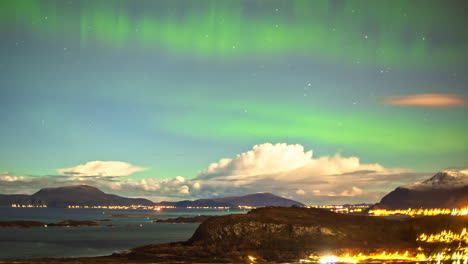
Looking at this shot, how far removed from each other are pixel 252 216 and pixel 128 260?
120 feet

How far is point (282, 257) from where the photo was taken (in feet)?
287

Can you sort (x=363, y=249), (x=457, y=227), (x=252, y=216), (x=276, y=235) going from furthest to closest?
(x=457, y=227) < (x=252, y=216) < (x=276, y=235) < (x=363, y=249)

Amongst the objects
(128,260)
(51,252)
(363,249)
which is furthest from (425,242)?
(51,252)

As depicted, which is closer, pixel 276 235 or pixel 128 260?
pixel 128 260

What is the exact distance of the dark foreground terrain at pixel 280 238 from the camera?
88.7 meters

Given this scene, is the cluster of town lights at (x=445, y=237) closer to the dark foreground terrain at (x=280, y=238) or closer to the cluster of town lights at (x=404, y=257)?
the dark foreground terrain at (x=280, y=238)

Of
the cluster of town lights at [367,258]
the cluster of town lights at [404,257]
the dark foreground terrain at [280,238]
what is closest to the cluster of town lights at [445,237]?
the dark foreground terrain at [280,238]

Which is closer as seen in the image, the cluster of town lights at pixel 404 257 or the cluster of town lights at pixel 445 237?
the cluster of town lights at pixel 404 257

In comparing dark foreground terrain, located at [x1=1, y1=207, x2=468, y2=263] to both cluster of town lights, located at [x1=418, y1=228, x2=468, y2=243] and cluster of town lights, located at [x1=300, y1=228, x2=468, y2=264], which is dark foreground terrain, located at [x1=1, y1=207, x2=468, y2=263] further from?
cluster of town lights, located at [x1=300, y1=228, x2=468, y2=264]

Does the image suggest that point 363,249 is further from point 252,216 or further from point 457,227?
point 457,227

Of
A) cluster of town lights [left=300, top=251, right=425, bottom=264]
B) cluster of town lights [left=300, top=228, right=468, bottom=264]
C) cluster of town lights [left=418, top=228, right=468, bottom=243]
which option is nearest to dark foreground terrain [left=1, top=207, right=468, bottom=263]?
cluster of town lights [left=418, top=228, right=468, bottom=243]

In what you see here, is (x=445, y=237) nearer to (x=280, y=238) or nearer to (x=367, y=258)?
(x=367, y=258)

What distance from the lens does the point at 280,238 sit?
341ft

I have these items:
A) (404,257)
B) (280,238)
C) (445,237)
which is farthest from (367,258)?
(445,237)
